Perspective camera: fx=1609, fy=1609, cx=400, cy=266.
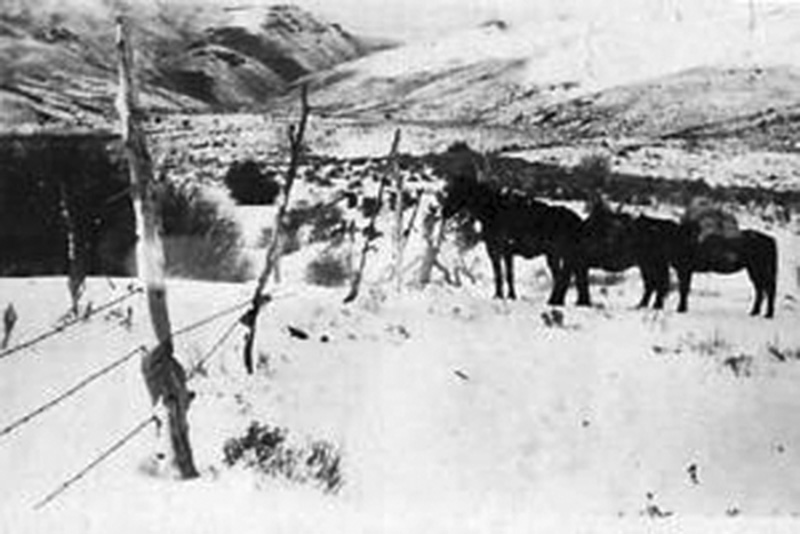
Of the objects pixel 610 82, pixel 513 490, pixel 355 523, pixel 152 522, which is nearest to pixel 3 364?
pixel 152 522

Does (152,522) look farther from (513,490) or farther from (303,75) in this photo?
(303,75)

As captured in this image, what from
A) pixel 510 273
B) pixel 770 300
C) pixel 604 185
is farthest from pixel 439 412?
pixel 770 300

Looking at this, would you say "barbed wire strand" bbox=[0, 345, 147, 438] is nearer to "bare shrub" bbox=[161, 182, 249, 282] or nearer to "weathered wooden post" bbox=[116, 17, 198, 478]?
"weathered wooden post" bbox=[116, 17, 198, 478]

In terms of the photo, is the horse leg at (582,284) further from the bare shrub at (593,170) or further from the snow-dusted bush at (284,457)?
the snow-dusted bush at (284,457)

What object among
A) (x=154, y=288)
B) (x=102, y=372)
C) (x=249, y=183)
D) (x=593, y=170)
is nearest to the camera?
(x=154, y=288)

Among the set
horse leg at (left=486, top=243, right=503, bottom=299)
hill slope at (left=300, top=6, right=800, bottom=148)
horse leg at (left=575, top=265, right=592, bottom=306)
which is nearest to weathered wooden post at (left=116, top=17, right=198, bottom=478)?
hill slope at (left=300, top=6, right=800, bottom=148)

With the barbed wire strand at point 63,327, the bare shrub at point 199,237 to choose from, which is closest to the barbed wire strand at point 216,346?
the bare shrub at point 199,237

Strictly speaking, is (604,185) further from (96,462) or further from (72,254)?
(96,462)
